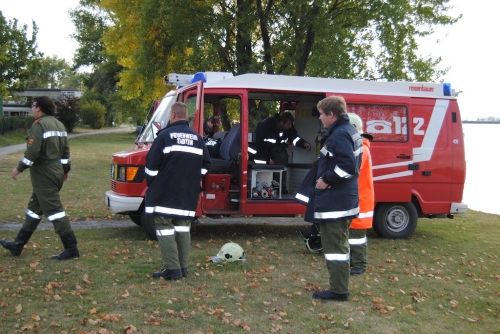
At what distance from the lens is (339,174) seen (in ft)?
19.7

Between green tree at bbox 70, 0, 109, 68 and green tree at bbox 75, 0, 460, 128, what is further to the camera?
green tree at bbox 70, 0, 109, 68

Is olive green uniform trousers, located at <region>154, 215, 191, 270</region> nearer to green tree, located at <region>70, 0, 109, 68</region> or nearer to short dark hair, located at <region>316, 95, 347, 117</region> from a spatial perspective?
short dark hair, located at <region>316, 95, 347, 117</region>

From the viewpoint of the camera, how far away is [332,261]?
20.5ft

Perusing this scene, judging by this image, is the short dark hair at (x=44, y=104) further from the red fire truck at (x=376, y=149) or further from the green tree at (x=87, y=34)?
the green tree at (x=87, y=34)

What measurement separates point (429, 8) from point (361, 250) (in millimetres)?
14052

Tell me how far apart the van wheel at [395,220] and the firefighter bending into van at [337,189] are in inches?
161

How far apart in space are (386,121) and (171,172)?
4692mm

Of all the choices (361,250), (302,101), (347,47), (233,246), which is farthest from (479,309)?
(347,47)

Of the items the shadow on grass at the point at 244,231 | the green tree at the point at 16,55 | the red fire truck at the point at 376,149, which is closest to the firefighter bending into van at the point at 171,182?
the red fire truck at the point at 376,149

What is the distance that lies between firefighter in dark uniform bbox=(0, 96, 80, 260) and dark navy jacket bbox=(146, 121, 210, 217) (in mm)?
1454

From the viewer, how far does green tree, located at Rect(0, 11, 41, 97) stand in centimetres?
2998

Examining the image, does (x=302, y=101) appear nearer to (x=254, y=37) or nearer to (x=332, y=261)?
(x=332, y=261)

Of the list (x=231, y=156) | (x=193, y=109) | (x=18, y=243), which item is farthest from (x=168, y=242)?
(x=193, y=109)

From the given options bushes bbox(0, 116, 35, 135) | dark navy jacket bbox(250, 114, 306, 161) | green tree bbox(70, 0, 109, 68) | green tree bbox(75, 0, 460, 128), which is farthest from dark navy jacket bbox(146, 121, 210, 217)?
green tree bbox(70, 0, 109, 68)
